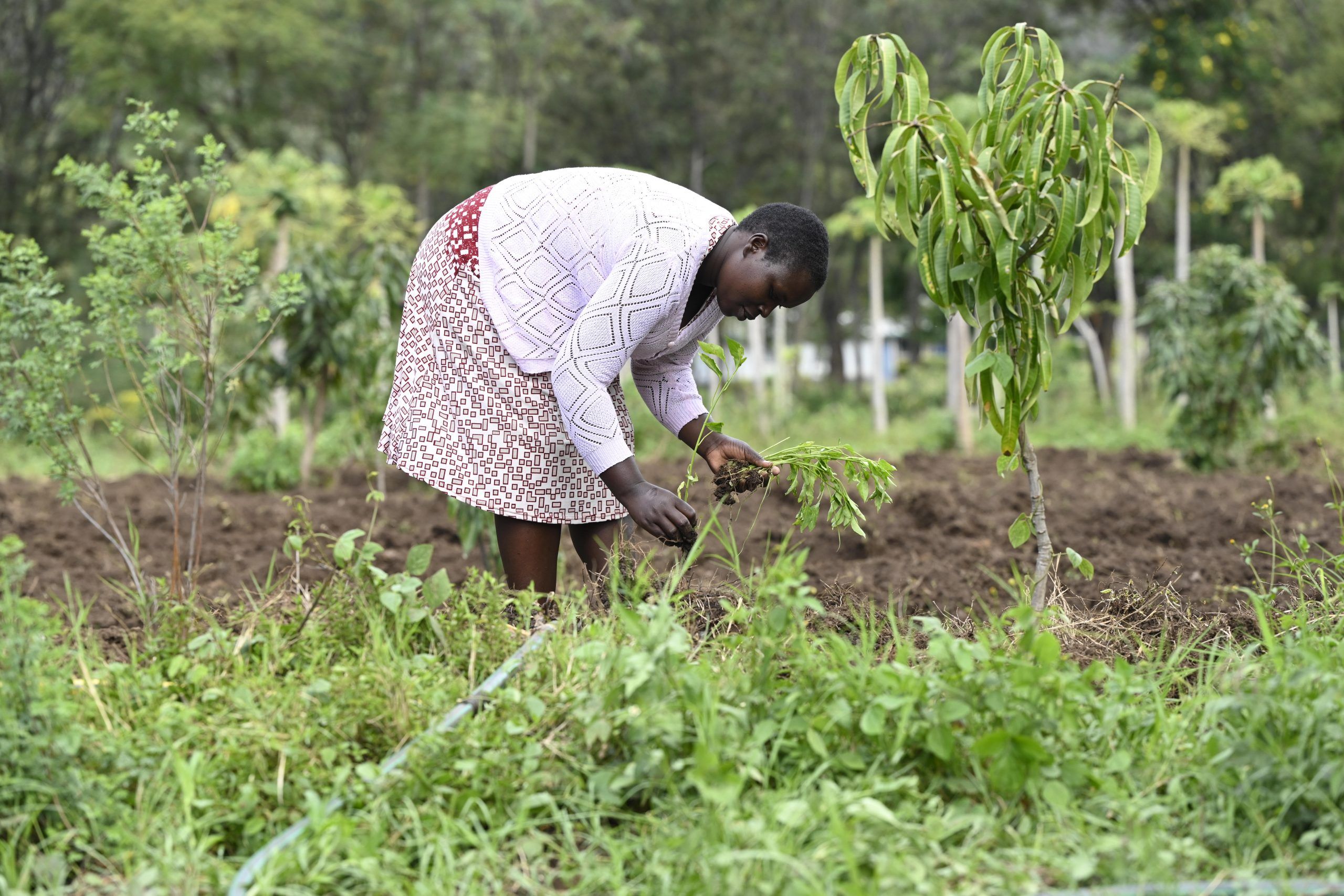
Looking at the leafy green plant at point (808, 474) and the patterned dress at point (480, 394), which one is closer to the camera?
the leafy green plant at point (808, 474)

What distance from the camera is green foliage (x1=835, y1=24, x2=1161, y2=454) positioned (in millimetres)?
2508

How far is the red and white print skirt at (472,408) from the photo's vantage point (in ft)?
9.32

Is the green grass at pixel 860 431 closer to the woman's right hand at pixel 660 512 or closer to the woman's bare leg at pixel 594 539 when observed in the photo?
the woman's bare leg at pixel 594 539

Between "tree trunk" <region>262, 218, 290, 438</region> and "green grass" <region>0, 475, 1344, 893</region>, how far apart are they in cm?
401

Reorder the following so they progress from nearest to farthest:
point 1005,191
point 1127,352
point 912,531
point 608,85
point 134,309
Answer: point 1005,191, point 134,309, point 912,531, point 1127,352, point 608,85

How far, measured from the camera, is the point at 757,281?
255 cm

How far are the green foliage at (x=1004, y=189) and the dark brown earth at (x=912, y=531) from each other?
2.48ft

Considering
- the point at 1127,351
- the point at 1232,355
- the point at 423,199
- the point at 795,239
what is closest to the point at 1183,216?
the point at 1127,351

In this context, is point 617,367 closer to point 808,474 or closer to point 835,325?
point 808,474

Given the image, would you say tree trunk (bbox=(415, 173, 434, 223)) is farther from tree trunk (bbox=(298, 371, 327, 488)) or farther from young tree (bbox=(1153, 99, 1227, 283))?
tree trunk (bbox=(298, 371, 327, 488))

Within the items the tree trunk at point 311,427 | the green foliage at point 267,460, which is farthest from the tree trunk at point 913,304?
the tree trunk at point 311,427

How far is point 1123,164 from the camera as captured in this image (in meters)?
2.67

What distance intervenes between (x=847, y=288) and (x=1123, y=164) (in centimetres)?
2275

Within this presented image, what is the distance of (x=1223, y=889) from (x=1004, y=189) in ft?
5.06
